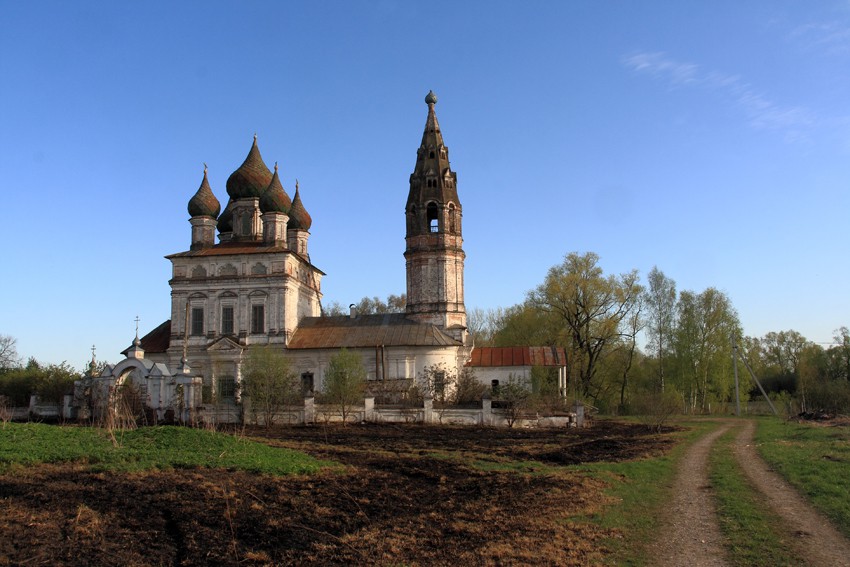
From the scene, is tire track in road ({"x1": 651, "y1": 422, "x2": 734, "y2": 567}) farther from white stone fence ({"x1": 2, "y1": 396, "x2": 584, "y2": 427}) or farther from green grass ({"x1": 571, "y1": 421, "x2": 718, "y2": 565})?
white stone fence ({"x1": 2, "y1": 396, "x2": 584, "y2": 427})

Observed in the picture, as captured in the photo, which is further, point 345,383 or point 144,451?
point 345,383

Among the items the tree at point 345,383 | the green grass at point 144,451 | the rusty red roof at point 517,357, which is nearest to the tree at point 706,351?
the rusty red roof at point 517,357

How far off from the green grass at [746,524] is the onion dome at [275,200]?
28.1 meters

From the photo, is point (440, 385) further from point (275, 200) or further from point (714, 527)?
point (714, 527)

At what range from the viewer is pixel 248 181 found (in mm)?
39719

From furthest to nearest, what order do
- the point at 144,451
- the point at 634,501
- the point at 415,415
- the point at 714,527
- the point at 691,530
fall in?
the point at 415,415, the point at 144,451, the point at 634,501, the point at 714,527, the point at 691,530

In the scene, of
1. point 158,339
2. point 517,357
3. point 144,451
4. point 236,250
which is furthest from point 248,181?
point 144,451

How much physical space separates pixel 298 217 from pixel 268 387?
1531cm

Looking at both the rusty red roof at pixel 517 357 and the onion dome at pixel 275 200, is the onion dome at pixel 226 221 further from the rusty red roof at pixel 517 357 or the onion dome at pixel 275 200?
the rusty red roof at pixel 517 357

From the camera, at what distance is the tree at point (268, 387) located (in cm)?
2814

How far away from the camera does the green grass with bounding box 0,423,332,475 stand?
488 inches

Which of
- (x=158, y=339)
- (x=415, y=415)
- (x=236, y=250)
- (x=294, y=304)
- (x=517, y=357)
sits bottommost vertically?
(x=415, y=415)

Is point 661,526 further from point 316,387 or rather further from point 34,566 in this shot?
point 316,387

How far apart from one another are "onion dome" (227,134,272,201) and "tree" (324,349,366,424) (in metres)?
12.6
